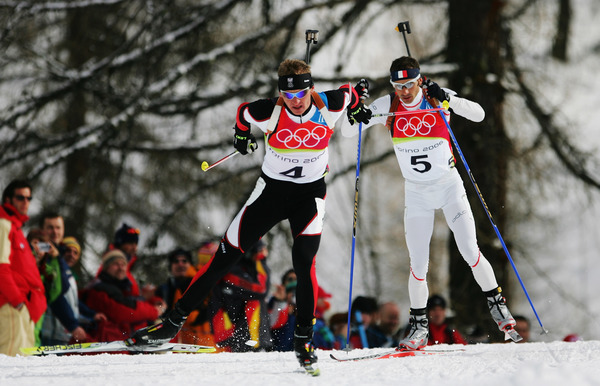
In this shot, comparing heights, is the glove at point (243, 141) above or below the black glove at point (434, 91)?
below

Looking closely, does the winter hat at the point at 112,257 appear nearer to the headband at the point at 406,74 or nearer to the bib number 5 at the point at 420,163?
the bib number 5 at the point at 420,163

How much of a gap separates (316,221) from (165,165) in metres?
6.48

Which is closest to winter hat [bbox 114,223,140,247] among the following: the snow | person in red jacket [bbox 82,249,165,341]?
→ person in red jacket [bbox 82,249,165,341]

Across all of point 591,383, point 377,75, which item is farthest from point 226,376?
point 377,75

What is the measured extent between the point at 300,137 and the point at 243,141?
0.49 m

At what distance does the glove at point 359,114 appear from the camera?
602 cm

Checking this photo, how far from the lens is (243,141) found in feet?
19.3

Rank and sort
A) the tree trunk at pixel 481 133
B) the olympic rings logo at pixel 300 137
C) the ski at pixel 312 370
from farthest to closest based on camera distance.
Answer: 1. the tree trunk at pixel 481 133
2. the olympic rings logo at pixel 300 137
3. the ski at pixel 312 370

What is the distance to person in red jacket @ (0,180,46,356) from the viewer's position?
6.41 m

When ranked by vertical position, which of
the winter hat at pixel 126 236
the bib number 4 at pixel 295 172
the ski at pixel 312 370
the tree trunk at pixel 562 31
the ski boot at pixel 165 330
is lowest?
the ski at pixel 312 370

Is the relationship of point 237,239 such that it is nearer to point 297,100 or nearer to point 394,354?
point 297,100

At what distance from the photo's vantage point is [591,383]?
4371 mm

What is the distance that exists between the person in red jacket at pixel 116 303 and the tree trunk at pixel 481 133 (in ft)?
15.5

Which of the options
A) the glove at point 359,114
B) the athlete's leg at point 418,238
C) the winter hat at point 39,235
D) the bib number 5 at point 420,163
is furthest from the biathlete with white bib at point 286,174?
the winter hat at point 39,235
